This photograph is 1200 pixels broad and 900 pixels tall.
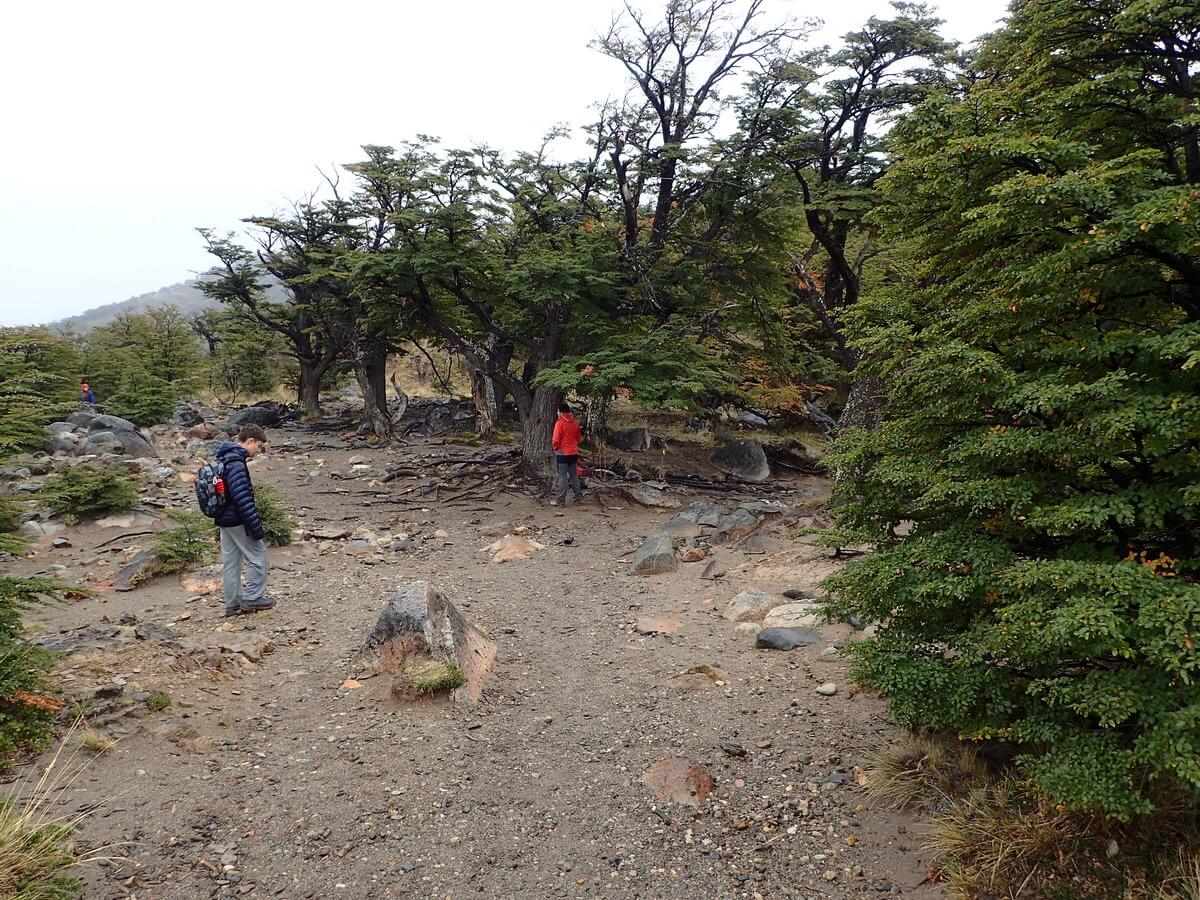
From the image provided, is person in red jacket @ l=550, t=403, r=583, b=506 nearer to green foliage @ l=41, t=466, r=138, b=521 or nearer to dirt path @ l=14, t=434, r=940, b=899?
dirt path @ l=14, t=434, r=940, b=899

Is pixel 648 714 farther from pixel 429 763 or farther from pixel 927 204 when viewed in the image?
pixel 927 204

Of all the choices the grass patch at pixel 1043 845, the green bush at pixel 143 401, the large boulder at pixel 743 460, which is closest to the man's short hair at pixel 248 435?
the grass patch at pixel 1043 845

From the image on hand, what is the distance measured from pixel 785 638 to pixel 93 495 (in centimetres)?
1165

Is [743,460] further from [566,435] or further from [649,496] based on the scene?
[566,435]

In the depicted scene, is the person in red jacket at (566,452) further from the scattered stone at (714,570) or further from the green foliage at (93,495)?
the green foliage at (93,495)

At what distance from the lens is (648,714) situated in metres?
5.49

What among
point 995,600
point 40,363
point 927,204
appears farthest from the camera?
point 40,363

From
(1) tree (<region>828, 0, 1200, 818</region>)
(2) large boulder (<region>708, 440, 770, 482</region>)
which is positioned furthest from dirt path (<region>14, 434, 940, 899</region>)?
(2) large boulder (<region>708, 440, 770, 482</region>)

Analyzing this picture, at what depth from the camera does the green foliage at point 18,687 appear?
434 cm

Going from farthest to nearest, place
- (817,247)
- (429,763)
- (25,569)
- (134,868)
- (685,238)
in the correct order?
(817,247) → (685,238) → (25,569) → (429,763) → (134,868)

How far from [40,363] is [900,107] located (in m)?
23.8

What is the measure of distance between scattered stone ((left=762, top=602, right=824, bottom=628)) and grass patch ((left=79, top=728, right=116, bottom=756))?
5690 millimetres

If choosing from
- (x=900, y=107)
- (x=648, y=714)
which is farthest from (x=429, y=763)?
(x=900, y=107)

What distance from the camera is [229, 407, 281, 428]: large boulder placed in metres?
25.6
